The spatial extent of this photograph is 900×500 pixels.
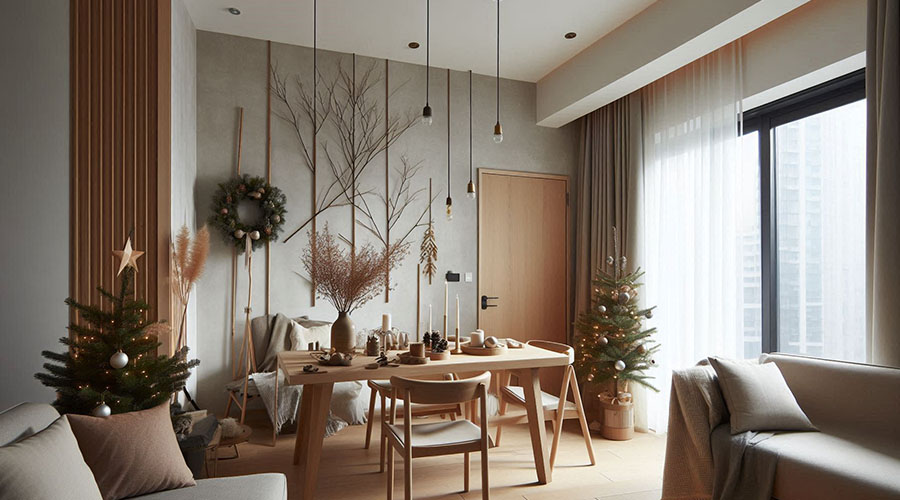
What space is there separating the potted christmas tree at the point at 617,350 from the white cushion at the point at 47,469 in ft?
10.7

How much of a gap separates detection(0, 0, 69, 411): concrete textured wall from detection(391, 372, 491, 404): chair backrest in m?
1.73

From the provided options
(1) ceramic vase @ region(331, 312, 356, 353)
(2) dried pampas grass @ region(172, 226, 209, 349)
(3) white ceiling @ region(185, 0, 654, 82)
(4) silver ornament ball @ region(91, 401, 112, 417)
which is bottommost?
(4) silver ornament ball @ region(91, 401, 112, 417)

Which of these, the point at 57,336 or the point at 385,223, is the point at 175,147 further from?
the point at 385,223

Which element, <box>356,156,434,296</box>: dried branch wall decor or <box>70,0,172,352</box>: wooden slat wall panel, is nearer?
<box>70,0,172,352</box>: wooden slat wall panel

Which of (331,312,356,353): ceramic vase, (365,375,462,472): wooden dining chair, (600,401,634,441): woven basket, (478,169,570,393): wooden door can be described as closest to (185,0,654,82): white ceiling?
(478,169,570,393): wooden door

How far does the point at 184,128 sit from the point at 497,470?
309 cm

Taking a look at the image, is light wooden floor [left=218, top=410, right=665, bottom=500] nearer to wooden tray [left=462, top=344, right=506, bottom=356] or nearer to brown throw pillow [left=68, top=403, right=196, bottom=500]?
wooden tray [left=462, top=344, right=506, bottom=356]

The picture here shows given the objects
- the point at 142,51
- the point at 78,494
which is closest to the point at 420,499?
the point at 78,494

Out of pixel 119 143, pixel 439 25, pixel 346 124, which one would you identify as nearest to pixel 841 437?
pixel 439 25

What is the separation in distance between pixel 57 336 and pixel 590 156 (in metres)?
4.37

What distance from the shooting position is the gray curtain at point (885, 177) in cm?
257

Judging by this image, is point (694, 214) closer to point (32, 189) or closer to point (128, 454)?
point (128, 454)

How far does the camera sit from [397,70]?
4852 mm

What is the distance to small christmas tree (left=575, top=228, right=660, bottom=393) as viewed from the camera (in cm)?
399
